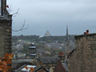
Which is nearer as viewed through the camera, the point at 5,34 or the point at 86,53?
the point at 5,34

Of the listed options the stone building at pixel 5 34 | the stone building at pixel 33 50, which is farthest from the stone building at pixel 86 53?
the stone building at pixel 33 50

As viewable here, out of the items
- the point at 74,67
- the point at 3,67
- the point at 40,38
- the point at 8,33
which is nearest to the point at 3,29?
the point at 8,33

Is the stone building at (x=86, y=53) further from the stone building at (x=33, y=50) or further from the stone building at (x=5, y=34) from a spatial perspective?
the stone building at (x=33, y=50)

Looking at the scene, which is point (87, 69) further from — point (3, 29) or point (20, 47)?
point (20, 47)

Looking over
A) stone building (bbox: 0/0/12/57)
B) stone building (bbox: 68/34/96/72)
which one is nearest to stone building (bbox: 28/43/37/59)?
stone building (bbox: 68/34/96/72)

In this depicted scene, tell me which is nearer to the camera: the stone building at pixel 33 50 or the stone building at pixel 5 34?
the stone building at pixel 5 34

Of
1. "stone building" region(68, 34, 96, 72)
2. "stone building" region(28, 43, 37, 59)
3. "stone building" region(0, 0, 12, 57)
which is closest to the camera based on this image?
"stone building" region(0, 0, 12, 57)

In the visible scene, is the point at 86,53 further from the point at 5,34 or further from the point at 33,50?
the point at 33,50

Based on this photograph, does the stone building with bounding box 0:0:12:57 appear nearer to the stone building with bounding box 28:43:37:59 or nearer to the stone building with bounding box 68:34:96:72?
the stone building with bounding box 68:34:96:72

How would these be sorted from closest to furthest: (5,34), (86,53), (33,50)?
(5,34) → (86,53) → (33,50)

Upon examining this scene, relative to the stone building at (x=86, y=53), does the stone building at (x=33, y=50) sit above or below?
below

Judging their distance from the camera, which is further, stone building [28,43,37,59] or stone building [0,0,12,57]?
stone building [28,43,37,59]

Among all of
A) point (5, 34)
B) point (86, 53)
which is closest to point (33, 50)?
point (86, 53)

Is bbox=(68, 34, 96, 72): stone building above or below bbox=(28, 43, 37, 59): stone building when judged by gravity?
above
